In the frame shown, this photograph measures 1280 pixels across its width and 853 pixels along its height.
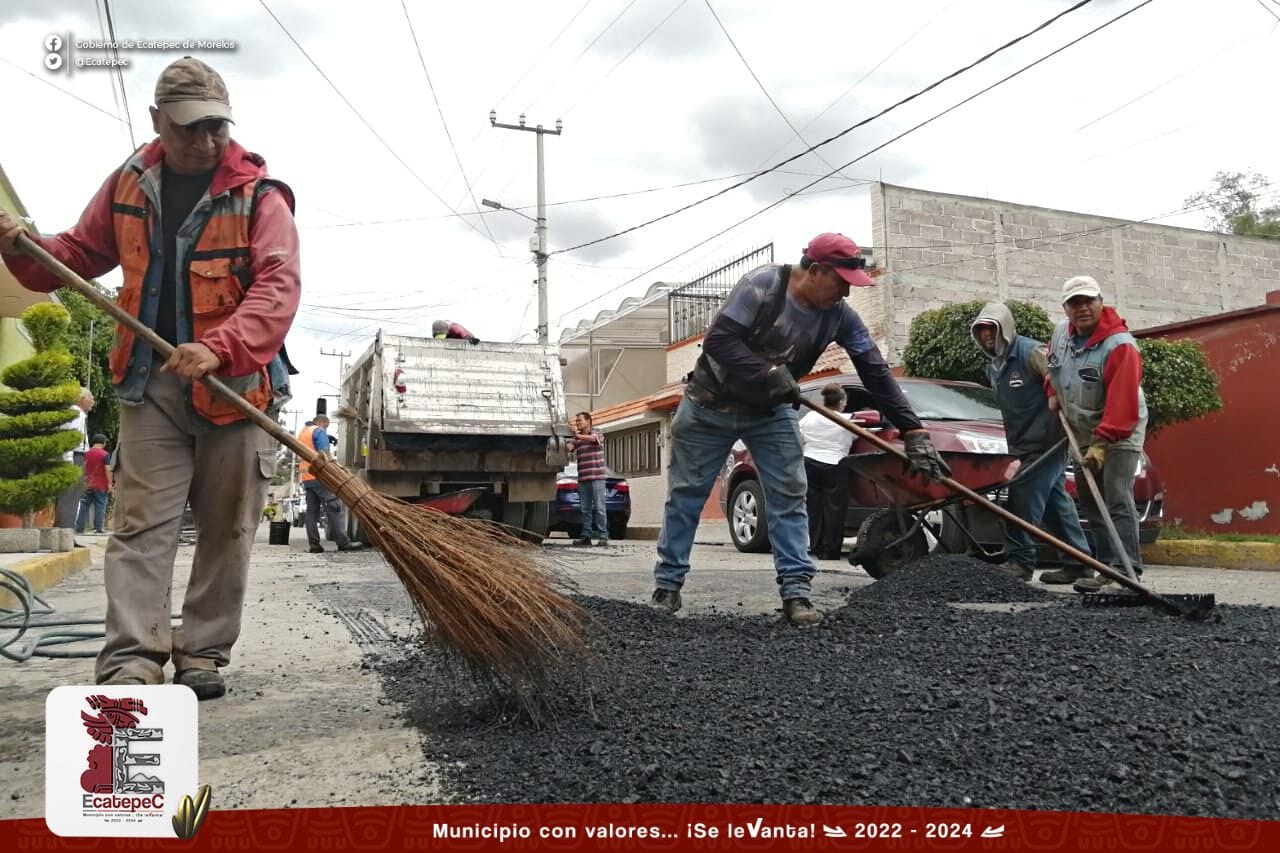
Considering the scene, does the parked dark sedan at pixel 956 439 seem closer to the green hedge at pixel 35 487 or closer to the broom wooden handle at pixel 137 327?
the broom wooden handle at pixel 137 327

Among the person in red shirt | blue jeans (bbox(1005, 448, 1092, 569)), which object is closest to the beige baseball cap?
blue jeans (bbox(1005, 448, 1092, 569))

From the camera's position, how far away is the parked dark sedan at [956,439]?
6.14 meters

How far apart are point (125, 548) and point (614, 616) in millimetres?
1748

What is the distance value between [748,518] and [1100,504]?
4.34m

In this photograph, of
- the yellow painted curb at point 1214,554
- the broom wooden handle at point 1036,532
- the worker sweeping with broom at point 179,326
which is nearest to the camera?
the worker sweeping with broom at point 179,326

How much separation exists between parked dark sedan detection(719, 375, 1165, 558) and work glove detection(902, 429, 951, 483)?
141 cm

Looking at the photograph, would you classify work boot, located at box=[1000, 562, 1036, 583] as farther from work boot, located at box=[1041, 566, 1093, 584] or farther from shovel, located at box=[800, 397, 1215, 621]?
shovel, located at box=[800, 397, 1215, 621]

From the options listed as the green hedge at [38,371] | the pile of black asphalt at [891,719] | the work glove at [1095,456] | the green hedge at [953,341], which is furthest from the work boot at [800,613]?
the green hedge at [38,371]

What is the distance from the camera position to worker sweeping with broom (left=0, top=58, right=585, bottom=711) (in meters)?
2.58

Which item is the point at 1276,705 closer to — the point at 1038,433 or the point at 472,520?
the point at 472,520

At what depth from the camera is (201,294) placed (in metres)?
2.77

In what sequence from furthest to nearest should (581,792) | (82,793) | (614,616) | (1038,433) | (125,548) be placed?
(1038,433) < (614,616) < (125,548) < (581,792) < (82,793)

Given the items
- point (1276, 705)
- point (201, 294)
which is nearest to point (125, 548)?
point (201, 294)

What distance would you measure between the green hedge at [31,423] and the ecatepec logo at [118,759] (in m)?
8.60
